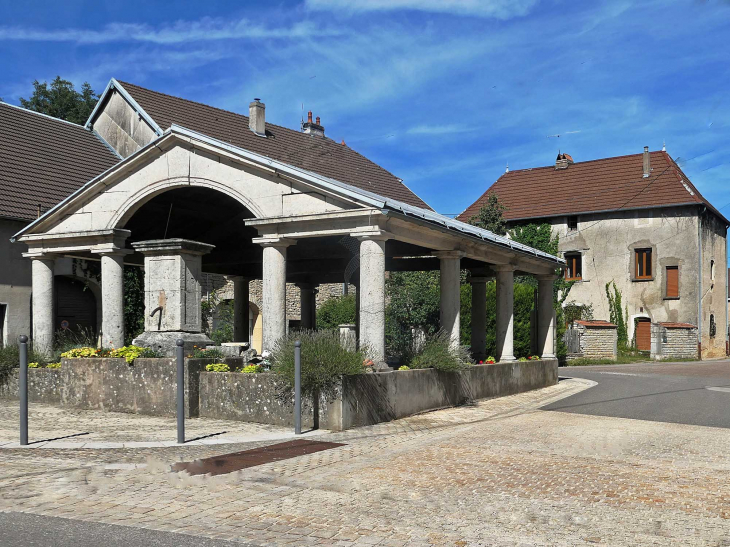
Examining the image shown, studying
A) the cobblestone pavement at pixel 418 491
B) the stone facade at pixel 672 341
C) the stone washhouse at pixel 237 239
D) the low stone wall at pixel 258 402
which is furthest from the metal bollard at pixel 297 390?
the stone facade at pixel 672 341

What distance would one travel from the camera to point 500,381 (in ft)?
48.9

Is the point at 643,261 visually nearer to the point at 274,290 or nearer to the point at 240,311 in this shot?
the point at 240,311

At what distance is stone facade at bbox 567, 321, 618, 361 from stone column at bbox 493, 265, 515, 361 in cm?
1597

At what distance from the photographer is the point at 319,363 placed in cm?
968

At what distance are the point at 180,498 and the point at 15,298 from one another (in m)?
13.0

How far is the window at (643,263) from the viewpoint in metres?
35.8

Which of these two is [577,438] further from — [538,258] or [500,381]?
[538,258]

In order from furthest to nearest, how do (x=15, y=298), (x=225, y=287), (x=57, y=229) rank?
(x=225, y=287)
(x=15, y=298)
(x=57, y=229)

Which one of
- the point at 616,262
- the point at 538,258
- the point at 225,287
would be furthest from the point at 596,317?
the point at 538,258

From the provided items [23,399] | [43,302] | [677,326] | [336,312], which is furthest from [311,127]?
[23,399]

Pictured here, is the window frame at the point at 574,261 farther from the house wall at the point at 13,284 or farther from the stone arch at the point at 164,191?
the stone arch at the point at 164,191

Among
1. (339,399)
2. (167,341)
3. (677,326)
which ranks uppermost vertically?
(167,341)

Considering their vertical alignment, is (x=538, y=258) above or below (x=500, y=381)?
above

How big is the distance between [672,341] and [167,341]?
27.2m
